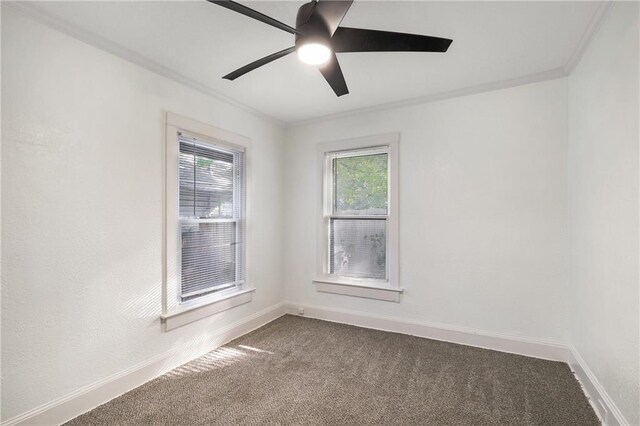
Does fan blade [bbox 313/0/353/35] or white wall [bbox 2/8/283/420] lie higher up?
fan blade [bbox 313/0/353/35]

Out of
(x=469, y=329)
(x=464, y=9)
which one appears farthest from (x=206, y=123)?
(x=469, y=329)

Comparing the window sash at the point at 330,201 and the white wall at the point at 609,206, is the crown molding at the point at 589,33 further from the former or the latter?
the window sash at the point at 330,201

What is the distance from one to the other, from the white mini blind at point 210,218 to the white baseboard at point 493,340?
3.86 ft

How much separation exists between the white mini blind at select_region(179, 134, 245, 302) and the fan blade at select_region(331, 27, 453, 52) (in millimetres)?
1752

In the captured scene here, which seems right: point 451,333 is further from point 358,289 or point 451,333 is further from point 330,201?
point 330,201

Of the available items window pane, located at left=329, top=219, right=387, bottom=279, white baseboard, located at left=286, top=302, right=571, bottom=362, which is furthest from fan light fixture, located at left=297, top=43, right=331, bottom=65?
white baseboard, located at left=286, top=302, right=571, bottom=362

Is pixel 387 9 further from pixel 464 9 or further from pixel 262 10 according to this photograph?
pixel 262 10

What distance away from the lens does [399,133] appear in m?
Answer: 3.33

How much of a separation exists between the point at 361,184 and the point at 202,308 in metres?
2.16

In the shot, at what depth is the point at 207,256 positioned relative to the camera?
3023 millimetres

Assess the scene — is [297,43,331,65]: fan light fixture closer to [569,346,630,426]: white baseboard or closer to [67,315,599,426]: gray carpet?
[67,315,599,426]: gray carpet

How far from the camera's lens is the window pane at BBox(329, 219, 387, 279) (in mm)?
3504

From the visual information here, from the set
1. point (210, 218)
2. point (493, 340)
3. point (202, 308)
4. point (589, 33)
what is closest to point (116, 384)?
point (202, 308)

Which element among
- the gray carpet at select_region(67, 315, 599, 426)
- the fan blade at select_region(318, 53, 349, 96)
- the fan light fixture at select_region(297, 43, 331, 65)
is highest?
the fan blade at select_region(318, 53, 349, 96)
